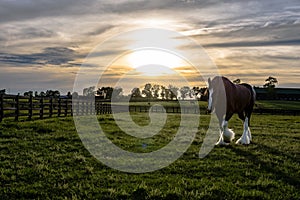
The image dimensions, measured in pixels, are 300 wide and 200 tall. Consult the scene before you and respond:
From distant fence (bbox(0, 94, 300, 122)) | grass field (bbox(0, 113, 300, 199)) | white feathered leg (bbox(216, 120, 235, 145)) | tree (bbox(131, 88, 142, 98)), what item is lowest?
grass field (bbox(0, 113, 300, 199))

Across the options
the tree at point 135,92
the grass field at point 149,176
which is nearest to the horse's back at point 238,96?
the grass field at point 149,176

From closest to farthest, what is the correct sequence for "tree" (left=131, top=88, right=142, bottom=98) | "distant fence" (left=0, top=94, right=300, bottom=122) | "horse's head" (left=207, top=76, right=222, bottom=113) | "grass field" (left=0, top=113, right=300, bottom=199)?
"grass field" (left=0, top=113, right=300, bottom=199) → "horse's head" (left=207, top=76, right=222, bottom=113) → "distant fence" (left=0, top=94, right=300, bottom=122) → "tree" (left=131, top=88, right=142, bottom=98)

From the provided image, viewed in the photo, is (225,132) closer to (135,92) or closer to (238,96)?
(238,96)

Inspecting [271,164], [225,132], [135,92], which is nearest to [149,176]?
[271,164]

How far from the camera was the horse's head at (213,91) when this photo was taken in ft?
35.2

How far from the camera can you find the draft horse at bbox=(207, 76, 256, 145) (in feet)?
35.9

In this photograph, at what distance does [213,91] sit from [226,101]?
925mm

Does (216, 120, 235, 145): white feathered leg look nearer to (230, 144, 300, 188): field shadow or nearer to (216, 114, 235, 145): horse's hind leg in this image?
(216, 114, 235, 145): horse's hind leg

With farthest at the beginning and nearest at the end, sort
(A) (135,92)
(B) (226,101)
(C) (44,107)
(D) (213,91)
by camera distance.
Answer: (A) (135,92) < (C) (44,107) < (B) (226,101) < (D) (213,91)

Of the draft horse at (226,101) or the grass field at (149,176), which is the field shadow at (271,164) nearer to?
the grass field at (149,176)

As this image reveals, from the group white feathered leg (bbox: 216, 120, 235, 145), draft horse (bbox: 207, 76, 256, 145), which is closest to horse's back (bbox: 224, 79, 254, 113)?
draft horse (bbox: 207, 76, 256, 145)

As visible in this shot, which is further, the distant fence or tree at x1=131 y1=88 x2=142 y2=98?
tree at x1=131 y1=88 x2=142 y2=98

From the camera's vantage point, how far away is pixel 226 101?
11.6m

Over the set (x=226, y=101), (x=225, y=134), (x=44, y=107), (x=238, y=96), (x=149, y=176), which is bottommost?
(x=149, y=176)
